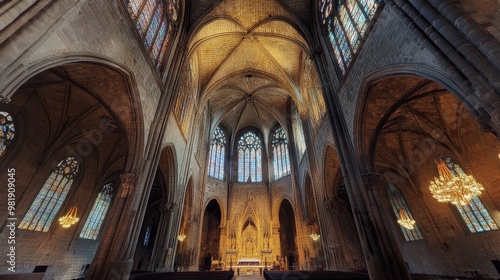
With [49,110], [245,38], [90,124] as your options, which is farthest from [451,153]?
[49,110]

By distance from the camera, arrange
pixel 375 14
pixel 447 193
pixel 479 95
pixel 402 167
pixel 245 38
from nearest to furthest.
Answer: pixel 479 95
pixel 375 14
pixel 447 193
pixel 402 167
pixel 245 38

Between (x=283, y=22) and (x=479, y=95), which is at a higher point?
(x=283, y=22)

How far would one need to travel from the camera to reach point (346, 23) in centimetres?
895

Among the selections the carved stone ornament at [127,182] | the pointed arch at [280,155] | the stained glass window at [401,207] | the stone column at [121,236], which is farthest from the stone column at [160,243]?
the stained glass window at [401,207]

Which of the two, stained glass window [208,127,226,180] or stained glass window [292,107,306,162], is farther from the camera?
stained glass window [208,127,226,180]

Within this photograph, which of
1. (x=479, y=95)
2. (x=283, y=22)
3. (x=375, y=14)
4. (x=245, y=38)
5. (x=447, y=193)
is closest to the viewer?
(x=479, y=95)

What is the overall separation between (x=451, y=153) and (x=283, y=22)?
12.4 m

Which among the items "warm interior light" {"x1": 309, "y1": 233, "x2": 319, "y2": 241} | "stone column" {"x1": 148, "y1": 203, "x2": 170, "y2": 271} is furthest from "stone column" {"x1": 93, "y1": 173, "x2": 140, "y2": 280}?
"warm interior light" {"x1": 309, "y1": 233, "x2": 319, "y2": 241}

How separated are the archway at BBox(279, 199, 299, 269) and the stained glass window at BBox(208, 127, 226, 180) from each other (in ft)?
26.9

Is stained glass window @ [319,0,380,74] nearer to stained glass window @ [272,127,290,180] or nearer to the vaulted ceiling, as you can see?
the vaulted ceiling

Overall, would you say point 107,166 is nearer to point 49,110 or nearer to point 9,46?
point 49,110

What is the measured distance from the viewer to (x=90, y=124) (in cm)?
1100

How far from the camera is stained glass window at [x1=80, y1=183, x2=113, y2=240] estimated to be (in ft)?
46.8

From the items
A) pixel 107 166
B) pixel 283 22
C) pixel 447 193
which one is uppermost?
pixel 283 22
